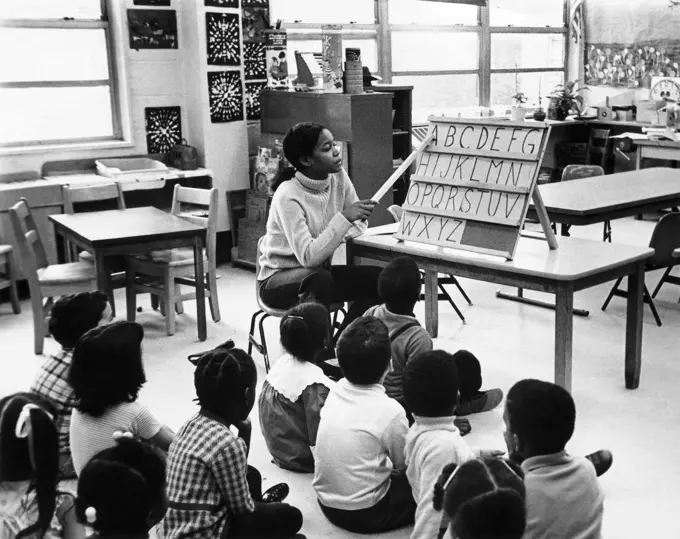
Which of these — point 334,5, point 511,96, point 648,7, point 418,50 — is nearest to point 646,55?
point 648,7

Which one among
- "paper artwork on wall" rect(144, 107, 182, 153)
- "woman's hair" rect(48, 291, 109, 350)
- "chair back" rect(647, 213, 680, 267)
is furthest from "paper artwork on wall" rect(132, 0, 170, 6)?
"woman's hair" rect(48, 291, 109, 350)

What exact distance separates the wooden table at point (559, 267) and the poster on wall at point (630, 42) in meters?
6.29

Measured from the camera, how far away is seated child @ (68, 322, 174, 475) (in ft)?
7.93

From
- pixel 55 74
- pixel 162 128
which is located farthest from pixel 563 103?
pixel 55 74

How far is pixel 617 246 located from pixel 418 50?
5294 mm

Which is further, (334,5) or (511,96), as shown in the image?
(511,96)

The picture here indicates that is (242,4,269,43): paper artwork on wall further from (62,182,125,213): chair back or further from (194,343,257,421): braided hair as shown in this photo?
(194,343,257,421): braided hair

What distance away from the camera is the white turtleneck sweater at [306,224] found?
13.2 feet

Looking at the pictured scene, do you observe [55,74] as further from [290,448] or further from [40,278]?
[290,448]

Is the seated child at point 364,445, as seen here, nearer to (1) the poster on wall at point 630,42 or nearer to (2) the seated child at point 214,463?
(2) the seated child at point 214,463

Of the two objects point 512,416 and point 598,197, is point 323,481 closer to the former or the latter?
point 512,416

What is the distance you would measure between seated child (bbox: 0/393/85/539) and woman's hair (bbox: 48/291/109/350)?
912mm

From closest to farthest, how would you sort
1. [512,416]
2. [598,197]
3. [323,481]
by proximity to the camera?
[512,416] < [323,481] < [598,197]

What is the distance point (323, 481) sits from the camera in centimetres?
282
